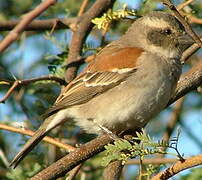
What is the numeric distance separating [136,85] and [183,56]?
53cm

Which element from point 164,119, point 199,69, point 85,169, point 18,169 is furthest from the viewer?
point 164,119

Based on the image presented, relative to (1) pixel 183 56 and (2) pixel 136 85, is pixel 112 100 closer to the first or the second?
(2) pixel 136 85

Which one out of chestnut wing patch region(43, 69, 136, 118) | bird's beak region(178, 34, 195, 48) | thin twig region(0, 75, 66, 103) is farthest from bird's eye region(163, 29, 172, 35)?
thin twig region(0, 75, 66, 103)

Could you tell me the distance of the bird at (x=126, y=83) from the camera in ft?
18.7

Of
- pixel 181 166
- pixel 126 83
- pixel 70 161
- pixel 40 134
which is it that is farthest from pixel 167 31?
pixel 181 166

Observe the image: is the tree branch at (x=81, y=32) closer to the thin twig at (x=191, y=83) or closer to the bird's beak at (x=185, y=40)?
the bird's beak at (x=185, y=40)

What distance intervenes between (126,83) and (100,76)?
385 mm

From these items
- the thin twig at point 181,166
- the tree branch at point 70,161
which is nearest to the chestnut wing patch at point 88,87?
the tree branch at point 70,161

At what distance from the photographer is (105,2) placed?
5.96m

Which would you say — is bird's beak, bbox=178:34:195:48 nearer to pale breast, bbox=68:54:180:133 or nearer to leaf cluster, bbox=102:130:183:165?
pale breast, bbox=68:54:180:133

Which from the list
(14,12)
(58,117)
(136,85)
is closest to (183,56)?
(136,85)

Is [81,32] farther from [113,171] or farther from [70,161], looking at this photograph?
[70,161]

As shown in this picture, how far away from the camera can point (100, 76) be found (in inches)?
245

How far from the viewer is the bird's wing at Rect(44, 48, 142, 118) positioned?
602 centimetres
